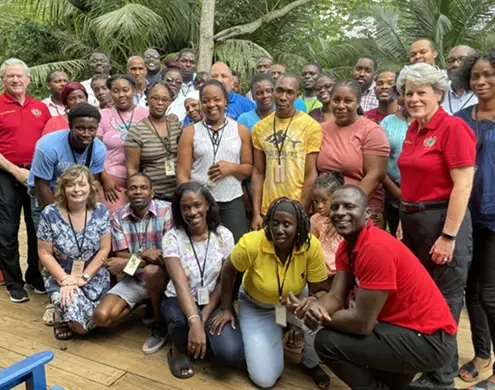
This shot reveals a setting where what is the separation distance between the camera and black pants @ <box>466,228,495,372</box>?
2.68 m

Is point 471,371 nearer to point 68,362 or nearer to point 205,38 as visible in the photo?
point 68,362

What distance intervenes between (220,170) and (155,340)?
1.24 metres

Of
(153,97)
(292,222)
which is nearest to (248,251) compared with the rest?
(292,222)

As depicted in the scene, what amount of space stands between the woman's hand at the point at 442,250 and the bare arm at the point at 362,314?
0.41 metres

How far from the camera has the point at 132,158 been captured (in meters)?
3.65

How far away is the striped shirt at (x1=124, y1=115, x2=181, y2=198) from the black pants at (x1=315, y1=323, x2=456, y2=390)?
1731 millimetres

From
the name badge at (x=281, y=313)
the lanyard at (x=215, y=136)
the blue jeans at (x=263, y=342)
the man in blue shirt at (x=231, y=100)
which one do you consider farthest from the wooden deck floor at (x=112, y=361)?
the man in blue shirt at (x=231, y=100)

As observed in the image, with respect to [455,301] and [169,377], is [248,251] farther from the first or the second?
[455,301]

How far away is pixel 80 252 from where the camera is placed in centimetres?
349

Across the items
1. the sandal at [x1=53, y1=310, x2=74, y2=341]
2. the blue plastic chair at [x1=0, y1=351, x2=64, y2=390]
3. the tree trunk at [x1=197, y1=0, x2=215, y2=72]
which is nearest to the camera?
the blue plastic chair at [x1=0, y1=351, x2=64, y2=390]

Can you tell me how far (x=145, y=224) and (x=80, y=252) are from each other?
0.50 m

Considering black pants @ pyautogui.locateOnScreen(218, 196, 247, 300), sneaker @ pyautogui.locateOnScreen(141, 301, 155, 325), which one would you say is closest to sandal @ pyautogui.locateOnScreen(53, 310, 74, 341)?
sneaker @ pyautogui.locateOnScreen(141, 301, 155, 325)

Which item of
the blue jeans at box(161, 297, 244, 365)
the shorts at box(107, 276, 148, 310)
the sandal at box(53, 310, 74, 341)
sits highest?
the shorts at box(107, 276, 148, 310)

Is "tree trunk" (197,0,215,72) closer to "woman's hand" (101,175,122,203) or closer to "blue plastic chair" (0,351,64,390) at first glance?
"woman's hand" (101,175,122,203)
